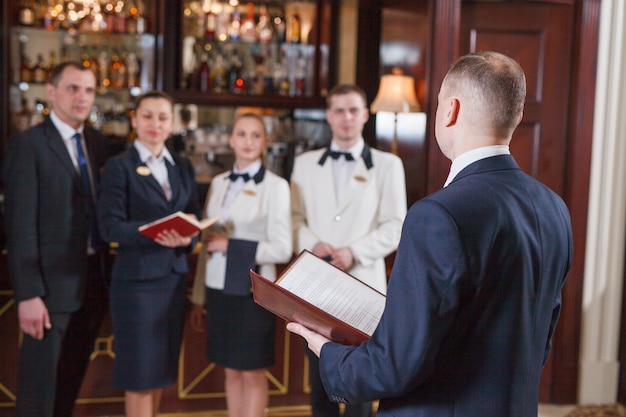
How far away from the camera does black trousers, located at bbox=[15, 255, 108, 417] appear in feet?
10.3

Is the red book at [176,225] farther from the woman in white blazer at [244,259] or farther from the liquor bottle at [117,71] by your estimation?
the liquor bottle at [117,71]

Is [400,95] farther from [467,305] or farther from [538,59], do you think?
[467,305]

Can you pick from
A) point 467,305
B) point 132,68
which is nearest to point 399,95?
point 132,68

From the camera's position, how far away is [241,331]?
3.18 metres

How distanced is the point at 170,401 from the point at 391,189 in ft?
5.62

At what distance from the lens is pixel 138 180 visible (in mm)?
3080

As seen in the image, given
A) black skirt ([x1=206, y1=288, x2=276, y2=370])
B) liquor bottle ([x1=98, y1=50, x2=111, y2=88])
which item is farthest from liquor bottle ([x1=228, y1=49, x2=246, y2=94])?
black skirt ([x1=206, y1=288, x2=276, y2=370])

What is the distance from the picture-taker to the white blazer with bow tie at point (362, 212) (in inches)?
124

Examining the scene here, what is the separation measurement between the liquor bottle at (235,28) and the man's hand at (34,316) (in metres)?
2.81

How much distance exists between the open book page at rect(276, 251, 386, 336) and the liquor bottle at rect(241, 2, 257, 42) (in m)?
3.66

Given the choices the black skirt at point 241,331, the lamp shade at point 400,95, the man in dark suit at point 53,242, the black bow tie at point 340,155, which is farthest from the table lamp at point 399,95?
the man in dark suit at point 53,242

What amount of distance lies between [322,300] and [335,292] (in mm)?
57

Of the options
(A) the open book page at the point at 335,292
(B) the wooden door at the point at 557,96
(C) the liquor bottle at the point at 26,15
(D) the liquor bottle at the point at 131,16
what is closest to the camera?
(A) the open book page at the point at 335,292

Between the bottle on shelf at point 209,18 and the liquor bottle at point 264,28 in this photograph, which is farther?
the liquor bottle at point 264,28
